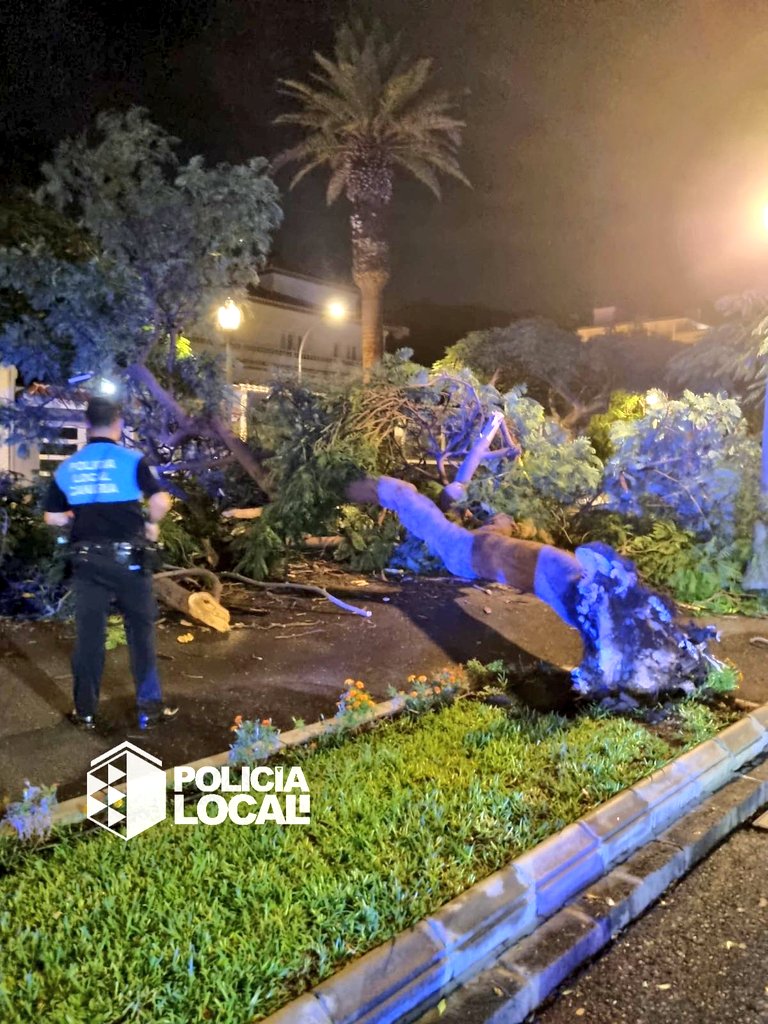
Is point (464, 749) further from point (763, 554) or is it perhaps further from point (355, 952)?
point (763, 554)

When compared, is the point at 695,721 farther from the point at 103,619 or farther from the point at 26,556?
the point at 26,556

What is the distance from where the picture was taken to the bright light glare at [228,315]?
9.63 meters

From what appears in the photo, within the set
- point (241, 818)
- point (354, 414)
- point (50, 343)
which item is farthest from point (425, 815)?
point (50, 343)

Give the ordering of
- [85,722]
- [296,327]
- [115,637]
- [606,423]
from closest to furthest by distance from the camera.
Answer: [85,722] → [115,637] → [606,423] → [296,327]

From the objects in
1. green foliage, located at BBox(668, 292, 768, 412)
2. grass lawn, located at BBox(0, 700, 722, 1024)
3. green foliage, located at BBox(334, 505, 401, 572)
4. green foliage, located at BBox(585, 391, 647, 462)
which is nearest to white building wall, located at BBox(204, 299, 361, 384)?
green foliage, located at BBox(585, 391, 647, 462)

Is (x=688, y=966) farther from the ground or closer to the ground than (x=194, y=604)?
closer to the ground

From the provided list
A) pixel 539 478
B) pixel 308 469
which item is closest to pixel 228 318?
pixel 308 469

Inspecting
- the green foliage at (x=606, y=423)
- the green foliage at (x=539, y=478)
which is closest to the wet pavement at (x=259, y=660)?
the green foliage at (x=539, y=478)

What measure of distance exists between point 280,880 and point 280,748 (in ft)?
4.11

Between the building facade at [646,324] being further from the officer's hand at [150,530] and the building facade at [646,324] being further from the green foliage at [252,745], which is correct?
the green foliage at [252,745]

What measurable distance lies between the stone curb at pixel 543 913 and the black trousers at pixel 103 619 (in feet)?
7.47

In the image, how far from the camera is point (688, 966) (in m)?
2.89

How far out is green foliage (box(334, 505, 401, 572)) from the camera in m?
9.40

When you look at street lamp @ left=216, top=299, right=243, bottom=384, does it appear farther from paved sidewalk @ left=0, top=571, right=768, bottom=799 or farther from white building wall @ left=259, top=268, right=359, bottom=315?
white building wall @ left=259, top=268, right=359, bottom=315
